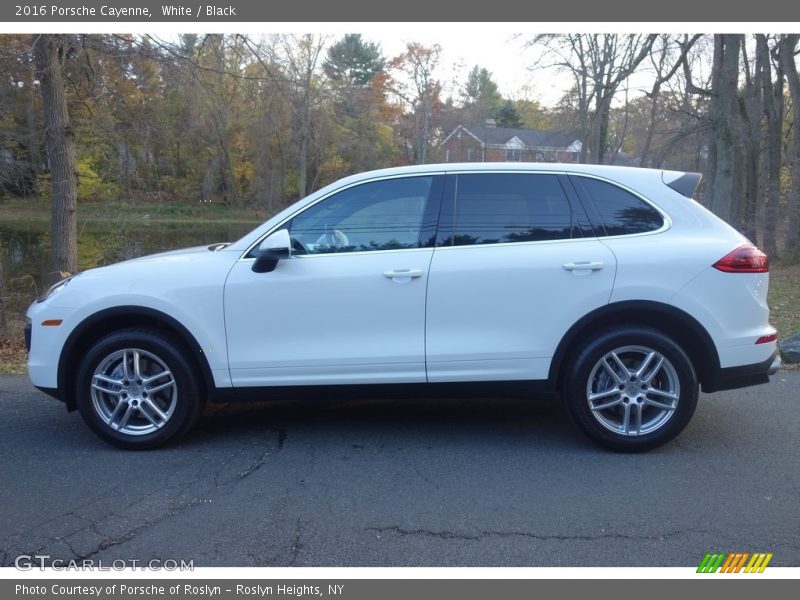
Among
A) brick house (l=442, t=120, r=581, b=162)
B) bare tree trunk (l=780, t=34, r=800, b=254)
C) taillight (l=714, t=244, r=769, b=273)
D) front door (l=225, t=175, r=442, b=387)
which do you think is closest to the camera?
taillight (l=714, t=244, r=769, b=273)

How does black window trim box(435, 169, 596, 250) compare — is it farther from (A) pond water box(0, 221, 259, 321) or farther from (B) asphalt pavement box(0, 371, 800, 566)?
(A) pond water box(0, 221, 259, 321)

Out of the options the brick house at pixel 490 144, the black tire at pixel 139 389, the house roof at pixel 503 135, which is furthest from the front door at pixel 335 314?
the brick house at pixel 490 144

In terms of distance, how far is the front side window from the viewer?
475cm

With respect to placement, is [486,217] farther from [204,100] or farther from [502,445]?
[204,100]

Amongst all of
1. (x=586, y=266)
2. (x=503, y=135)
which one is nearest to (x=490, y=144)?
(x=503, y=135)

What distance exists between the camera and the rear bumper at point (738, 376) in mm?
4570

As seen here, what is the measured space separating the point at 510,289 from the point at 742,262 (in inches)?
58.7

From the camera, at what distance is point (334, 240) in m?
4.78

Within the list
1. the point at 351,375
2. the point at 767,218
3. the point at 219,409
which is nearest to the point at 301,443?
the point at 351,375

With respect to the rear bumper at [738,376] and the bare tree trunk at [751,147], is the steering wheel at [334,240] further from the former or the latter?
the bare tree trunk at [751,147]

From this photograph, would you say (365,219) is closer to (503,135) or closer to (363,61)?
(363,61)

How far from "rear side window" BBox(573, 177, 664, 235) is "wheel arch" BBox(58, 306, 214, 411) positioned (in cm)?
280

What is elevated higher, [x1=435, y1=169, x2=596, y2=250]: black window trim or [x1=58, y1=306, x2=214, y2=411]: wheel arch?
[x1=435, y1=169, x2=596, y2=250]: black window trim

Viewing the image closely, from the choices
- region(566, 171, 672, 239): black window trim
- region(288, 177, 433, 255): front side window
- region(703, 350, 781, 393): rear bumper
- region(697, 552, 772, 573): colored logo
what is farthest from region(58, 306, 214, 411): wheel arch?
region(703, 350, 781, 393): rear bumper
